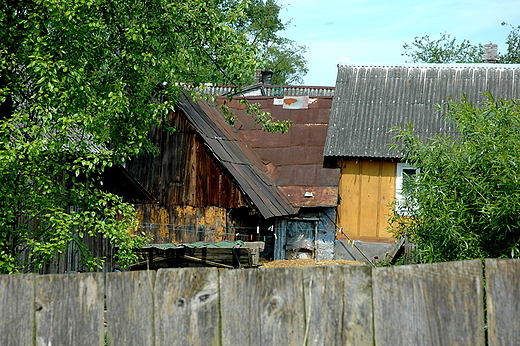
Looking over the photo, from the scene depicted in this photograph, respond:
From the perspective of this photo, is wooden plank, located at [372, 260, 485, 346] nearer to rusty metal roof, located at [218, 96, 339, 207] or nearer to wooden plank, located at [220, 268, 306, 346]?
wooden plank, located at [220, 268, 306, 346]

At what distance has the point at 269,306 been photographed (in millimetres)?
2945

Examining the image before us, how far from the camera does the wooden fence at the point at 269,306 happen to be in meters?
2.88

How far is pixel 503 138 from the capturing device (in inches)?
274

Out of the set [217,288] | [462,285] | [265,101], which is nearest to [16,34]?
[217,288]

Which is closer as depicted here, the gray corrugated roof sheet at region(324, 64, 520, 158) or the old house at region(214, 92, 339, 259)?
the old house at region(214, 92, 339, 259)

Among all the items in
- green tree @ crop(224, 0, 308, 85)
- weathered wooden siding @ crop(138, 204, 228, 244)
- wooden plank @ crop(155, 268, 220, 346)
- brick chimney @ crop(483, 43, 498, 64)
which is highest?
green tree @ crop(224, 0, 308, 85)

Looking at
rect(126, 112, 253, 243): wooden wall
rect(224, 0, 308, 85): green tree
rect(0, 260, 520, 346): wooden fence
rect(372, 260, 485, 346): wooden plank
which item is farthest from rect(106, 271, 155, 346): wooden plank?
rect(224, 0, 308, 85): green tree

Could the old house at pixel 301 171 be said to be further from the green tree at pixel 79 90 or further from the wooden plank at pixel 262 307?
the wooden plank at pixel 262 307

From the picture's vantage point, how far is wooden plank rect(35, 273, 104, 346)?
2.88 metres

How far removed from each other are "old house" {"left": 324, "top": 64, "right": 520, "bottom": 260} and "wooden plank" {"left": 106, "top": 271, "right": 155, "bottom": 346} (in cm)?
1457

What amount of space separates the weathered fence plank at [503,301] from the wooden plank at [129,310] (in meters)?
1.56

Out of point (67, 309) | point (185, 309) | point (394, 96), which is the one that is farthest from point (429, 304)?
point (394, 96)

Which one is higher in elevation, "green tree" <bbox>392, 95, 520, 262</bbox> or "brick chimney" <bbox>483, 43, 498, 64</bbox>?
"brick chimney" <bbox>483, 43, 498, 64</bbox>

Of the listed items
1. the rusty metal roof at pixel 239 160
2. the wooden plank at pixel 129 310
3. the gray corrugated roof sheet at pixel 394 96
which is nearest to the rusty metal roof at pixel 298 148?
the rusty metal roof at pixel 239 160
